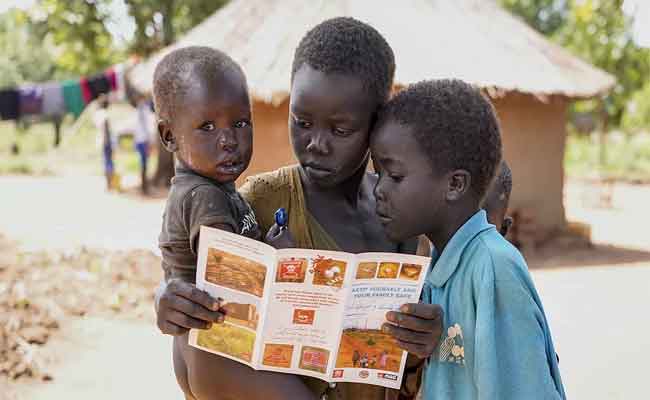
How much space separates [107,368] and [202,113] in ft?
12.8

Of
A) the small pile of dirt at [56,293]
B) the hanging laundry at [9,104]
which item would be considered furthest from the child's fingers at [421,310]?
the hanging laundry at [9,104]

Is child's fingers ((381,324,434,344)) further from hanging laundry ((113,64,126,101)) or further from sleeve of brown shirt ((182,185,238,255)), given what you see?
hanging laundry ((113,64,126,101))

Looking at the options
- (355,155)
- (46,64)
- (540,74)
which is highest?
(355,155)

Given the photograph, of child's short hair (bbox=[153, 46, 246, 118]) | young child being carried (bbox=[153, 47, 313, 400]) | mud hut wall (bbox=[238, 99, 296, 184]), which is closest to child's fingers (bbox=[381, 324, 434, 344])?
young child being carried (bbox=[153, 47, 313, 400])

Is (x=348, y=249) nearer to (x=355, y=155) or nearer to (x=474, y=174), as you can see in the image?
(x=355, y=155)

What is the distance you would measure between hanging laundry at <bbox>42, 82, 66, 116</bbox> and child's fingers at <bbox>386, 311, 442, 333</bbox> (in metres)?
17.1

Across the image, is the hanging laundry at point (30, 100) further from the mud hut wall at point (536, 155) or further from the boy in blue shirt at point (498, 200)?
the boy in blue shirt at point (498, 200)

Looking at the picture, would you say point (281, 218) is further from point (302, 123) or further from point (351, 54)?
point (351, 54)

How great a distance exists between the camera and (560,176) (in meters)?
9.66

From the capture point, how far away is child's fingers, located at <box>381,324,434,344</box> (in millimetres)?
1581

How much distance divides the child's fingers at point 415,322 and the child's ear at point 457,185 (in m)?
0.30

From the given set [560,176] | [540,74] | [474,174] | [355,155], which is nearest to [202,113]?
[355,155]

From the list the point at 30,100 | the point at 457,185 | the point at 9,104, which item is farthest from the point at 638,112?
the point at 457,185

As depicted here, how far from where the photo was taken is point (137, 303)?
262 inches
